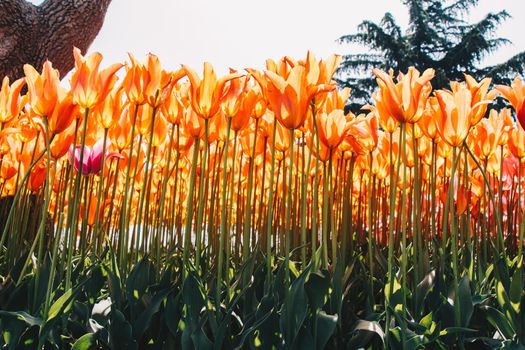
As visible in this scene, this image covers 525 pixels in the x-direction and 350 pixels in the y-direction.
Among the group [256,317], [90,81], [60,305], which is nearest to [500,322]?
[256,317]

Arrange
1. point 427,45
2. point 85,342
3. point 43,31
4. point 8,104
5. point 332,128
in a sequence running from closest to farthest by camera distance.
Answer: point 85,342 → point 332,128 → point 8,104 → point 43,31 → point 427,45

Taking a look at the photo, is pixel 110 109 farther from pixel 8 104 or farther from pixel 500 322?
pixel 500 322

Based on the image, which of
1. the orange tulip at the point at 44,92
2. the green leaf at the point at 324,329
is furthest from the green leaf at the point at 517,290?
the orange tulip at the point at 44,92

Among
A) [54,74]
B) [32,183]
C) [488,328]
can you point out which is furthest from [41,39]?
[488,328]

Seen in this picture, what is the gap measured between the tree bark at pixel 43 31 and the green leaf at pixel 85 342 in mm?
2700

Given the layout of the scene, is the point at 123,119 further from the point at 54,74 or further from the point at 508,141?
Result: the point at 508,141

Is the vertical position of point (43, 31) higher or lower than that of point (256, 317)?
higher

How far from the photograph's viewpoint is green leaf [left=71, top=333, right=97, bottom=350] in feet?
3.01

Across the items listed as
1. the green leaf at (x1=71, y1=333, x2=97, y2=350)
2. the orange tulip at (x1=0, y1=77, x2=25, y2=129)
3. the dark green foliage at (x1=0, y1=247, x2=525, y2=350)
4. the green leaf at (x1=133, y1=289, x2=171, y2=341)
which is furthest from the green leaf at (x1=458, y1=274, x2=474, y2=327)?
the orange tulip at (x1=0, y1=77, x2=25, y2=129)

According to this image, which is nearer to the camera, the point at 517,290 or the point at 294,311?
the point at 294,311

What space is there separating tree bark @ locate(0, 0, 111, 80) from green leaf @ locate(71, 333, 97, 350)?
270cm

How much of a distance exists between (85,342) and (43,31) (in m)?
2.91

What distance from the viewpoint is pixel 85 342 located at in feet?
3.03

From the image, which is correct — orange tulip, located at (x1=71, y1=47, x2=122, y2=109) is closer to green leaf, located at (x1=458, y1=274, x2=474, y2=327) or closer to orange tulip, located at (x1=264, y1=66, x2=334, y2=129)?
orange tulip, located at (x1=264, y1=66, x2=334, y2=129)
